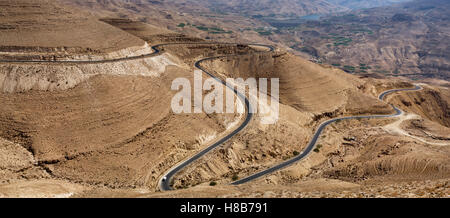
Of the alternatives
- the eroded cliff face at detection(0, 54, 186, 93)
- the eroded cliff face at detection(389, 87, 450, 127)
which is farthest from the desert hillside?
the eroded cliff face at detection(389, 87, 450, 127)

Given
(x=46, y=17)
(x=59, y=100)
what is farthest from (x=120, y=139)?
(x=46, y=17)

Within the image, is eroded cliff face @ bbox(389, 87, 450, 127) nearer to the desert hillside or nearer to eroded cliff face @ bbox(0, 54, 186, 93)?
the desert hillside

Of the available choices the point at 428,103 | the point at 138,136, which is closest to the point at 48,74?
the point at 138,136

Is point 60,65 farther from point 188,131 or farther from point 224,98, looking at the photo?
point 224,98

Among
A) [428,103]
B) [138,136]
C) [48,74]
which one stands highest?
[48,74]

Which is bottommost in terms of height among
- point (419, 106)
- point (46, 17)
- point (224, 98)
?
point (419, 106)

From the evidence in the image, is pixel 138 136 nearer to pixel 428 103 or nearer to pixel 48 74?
pixel 48 74

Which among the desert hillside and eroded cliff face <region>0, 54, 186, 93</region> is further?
eroded cliff face <region>0, 54, 186, 93</region>

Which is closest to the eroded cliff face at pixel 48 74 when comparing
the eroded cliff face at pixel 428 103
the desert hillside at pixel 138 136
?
the desert hillside at pixel 138 136

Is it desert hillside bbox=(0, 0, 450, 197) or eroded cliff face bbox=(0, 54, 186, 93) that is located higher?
eroded cliff face bbox=(0, 54, 186, 93)

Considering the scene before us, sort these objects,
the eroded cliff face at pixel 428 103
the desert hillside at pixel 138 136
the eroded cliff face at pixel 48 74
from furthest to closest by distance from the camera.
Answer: the eroded cliff face at pixel 428 103
the eroded cliff face at pixel 48 74
the desert hillside at pixel 138 136

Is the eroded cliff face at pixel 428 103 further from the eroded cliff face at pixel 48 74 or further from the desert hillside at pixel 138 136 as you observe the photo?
the eroded cliff face at pixel 48 74
